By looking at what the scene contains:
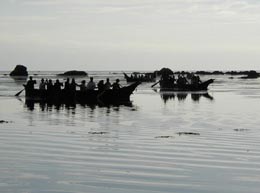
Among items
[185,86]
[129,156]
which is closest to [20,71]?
[185,86]

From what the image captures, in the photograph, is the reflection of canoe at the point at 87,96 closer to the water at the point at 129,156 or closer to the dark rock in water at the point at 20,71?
the water at the point at 129,156

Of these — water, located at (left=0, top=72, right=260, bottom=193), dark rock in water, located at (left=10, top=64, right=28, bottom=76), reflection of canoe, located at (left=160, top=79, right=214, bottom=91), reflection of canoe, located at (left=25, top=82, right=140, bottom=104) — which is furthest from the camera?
dark rock in water, located at (left=10, top=64, right=28, bottom=76)

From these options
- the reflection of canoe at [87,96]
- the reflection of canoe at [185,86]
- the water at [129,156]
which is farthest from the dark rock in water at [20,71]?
the water at [129,156]

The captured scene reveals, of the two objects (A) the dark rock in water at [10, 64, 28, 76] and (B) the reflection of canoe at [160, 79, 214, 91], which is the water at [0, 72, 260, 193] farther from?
(A) the dark rock in water at [10, 64, 28, 76]

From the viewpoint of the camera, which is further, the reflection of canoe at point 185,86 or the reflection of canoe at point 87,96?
the reflection of canoe at point 185,86

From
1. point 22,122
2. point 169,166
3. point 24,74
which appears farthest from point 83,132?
point 24,74

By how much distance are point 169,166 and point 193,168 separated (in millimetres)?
511

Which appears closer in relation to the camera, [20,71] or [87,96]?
[87,96]

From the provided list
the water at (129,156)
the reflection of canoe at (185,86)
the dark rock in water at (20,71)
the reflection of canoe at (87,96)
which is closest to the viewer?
the water at (129,156)

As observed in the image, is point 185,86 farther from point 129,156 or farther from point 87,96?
point 129,156

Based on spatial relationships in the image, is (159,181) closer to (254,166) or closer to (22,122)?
(254,166)

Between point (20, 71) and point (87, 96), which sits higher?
point (20, 71)

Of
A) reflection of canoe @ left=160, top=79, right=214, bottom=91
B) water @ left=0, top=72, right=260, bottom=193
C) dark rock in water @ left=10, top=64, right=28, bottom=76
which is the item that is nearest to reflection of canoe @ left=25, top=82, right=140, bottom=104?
water @ left=0, top=72, right=260, bottom=193

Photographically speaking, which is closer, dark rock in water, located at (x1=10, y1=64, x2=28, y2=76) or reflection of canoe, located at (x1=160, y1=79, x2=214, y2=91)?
reflection of canoe, located at (x1=160, y1=79, x2=214, y2=91)
